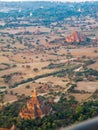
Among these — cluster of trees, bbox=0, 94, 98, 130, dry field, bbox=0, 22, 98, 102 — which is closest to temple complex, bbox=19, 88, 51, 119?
cluster of trees, bbox=0, 94, 98, 130

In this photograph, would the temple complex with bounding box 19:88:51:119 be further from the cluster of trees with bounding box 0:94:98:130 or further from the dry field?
the dry field

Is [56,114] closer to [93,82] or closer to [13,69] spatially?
[93,82]

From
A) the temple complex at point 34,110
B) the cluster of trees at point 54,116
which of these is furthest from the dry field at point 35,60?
the temple complex at point 34,110

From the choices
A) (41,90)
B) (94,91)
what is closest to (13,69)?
(41,90)

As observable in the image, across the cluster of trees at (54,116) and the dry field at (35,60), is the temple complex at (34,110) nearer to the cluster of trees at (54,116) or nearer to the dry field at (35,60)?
the cluster of trees at (54,116)

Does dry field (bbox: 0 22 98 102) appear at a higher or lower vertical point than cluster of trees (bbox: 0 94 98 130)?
lower

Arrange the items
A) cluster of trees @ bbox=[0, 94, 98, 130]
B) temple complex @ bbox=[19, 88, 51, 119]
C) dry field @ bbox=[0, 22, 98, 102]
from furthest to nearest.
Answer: dry field @ bbox=[0, 22, 98, 102] < temple complex @ bbox=[19, 88, 51, 119] < cluster of trees @ bbox=[0, 94, 98, 130]

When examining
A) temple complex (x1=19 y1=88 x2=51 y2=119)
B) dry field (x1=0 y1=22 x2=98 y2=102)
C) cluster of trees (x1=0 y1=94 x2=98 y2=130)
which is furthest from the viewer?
dry field (x1=0 y1=22 x2=98 y2=102)

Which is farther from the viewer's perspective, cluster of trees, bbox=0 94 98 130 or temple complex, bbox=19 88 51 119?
temple complex, bbox=19 88 51 119

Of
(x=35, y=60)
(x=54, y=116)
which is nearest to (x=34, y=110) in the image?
(x=54, y=116)
